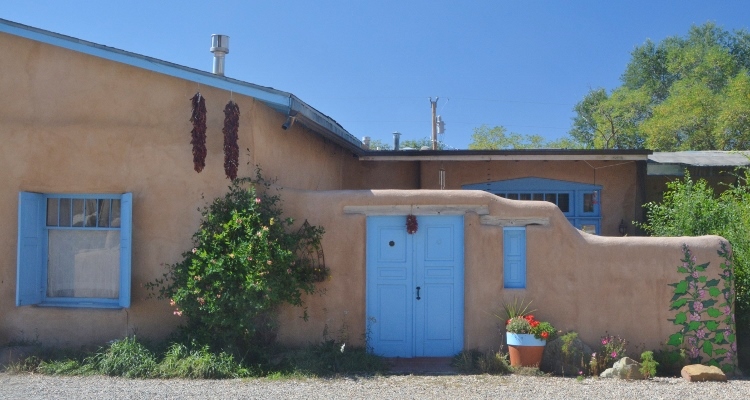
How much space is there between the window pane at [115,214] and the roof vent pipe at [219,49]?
90.0 inches

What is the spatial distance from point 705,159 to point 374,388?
9678mm

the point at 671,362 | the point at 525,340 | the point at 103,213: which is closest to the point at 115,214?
the point at 103,213

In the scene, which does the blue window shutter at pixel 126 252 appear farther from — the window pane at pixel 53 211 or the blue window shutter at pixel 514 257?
the blue window shutter at pixel 514 257

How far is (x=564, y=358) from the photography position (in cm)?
857

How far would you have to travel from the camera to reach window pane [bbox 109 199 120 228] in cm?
926

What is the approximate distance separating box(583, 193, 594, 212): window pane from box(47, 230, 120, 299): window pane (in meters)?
8.89

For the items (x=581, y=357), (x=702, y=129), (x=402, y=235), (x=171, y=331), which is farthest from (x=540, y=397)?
(x=702, y=129)

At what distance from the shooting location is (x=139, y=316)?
911cm

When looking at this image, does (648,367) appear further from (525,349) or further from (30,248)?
(30,248)

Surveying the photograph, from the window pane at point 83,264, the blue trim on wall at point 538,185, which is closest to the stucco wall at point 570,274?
the window pane at point 83,264

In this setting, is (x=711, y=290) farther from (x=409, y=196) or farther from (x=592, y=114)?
(x=592, y=114)

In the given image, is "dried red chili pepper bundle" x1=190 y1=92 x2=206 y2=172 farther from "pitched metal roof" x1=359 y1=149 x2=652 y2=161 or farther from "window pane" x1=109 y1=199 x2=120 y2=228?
"pitched metal roof" x1=359 y1=149 x2=652 y2=161

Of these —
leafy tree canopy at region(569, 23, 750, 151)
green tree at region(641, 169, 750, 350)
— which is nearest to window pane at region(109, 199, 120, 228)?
green tree at region(641, 169, 750, 350)

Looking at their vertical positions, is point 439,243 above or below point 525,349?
above
